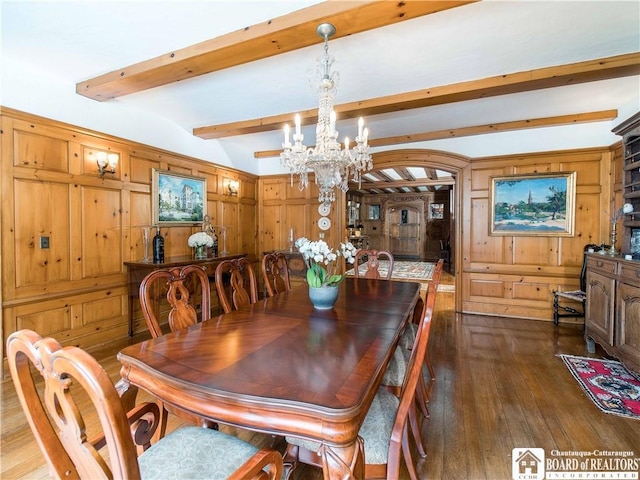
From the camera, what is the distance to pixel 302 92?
3338 mm

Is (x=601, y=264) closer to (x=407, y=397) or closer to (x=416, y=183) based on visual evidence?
(x=407, y=397)

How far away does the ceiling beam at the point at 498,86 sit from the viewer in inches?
105

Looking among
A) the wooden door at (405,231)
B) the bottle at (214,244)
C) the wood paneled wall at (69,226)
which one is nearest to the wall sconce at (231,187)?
the bottle at (214,244)

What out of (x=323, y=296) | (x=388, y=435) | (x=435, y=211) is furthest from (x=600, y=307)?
(x=435, y=211)

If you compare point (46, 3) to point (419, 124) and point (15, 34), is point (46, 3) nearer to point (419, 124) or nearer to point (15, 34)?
point (15, 34)

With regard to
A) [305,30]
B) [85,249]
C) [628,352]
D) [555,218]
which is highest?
[305,30]

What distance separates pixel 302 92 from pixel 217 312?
3.39m

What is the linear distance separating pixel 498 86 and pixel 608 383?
2.81 meters

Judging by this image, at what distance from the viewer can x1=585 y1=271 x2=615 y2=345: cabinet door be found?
2988mm

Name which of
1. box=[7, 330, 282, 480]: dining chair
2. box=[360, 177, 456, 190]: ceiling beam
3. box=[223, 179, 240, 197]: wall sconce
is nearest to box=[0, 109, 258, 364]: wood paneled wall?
box=[223, 179, 240, 197]: wall sconce

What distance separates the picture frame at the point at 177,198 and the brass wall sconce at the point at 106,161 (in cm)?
51

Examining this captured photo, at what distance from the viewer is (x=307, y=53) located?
2.57 meters

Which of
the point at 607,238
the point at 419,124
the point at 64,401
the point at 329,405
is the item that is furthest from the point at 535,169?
the point at 64,401

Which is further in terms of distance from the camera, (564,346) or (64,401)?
(564,346)
